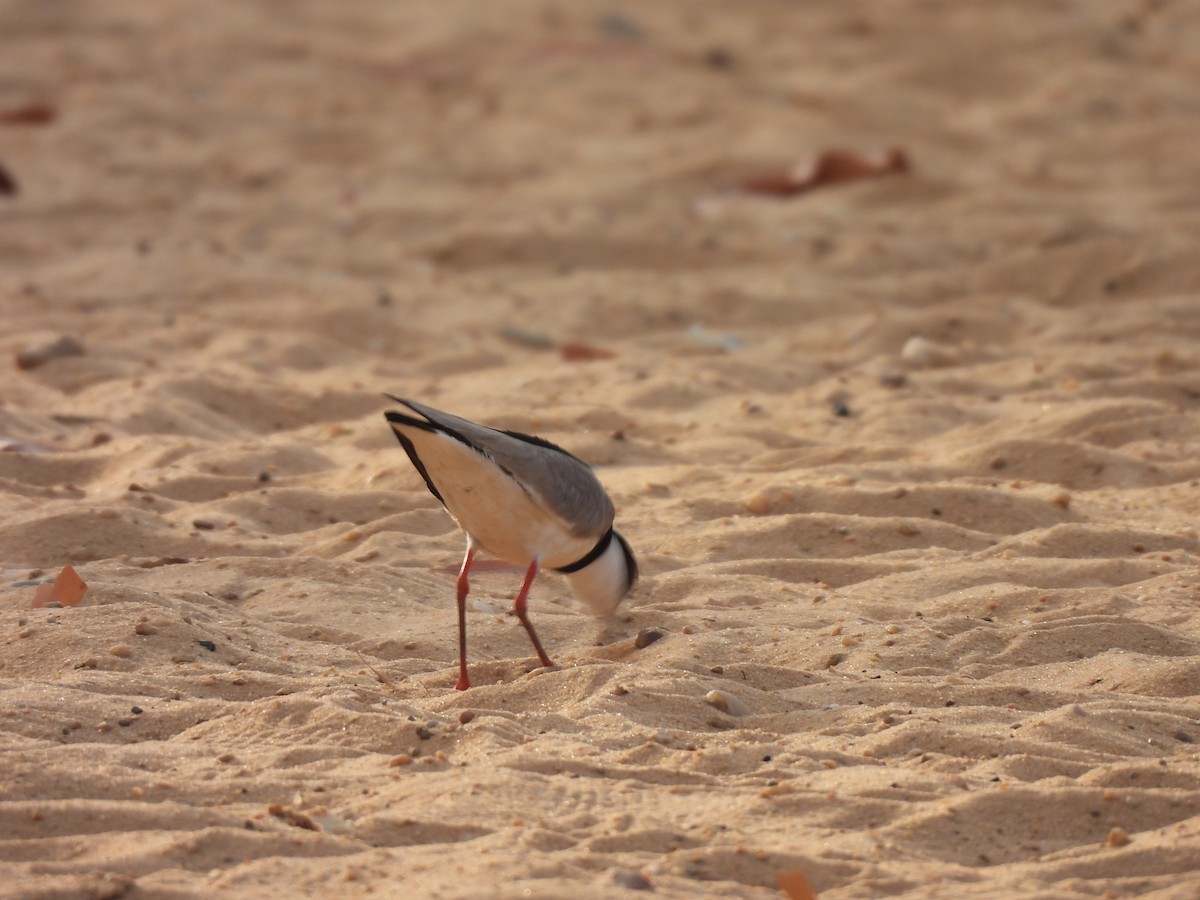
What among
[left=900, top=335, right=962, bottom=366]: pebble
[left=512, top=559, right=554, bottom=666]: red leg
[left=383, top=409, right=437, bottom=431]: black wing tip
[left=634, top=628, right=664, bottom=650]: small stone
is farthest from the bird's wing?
[left=900, top=335, right=962, bottom=366]: pebble

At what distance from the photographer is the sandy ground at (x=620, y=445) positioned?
2.98m

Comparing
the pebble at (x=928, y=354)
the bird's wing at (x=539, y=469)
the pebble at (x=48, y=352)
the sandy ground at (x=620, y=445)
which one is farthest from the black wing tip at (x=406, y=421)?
the pebble at (x=928, y=354)

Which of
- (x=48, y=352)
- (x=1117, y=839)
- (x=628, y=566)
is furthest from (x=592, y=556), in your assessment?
(x=48, y=352)

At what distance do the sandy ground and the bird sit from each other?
0.18 metres

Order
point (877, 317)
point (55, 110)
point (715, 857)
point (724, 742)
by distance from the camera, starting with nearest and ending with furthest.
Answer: point (715, 857) < point (724, 742) < point (877, 317) < point (55, 110)

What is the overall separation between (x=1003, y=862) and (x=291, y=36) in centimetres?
1044

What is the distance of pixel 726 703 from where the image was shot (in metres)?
3.56

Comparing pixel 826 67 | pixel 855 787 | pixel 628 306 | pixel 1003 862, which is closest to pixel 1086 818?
pixel 1003 862

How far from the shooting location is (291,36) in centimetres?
1175

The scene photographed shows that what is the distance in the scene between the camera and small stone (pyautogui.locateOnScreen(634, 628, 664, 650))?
4031 mm

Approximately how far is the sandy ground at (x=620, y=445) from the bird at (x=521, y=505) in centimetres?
18

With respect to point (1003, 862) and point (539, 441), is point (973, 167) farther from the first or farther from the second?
point (1003, 862)

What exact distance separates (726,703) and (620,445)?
217 cm

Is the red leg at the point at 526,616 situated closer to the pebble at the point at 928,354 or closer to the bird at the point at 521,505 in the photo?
the bird at the point at 521,505
